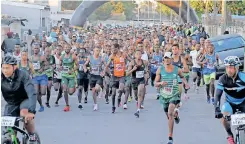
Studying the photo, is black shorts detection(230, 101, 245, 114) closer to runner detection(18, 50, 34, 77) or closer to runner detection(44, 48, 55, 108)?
runner detection(18, 50, 34, 77)

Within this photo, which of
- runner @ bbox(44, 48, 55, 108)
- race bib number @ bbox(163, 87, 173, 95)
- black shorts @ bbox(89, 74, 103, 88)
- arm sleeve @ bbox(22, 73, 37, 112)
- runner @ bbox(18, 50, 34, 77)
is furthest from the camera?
black shorts @ bbox(89, 74, 103, 88)

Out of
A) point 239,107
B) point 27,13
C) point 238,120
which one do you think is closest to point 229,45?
point 239,107

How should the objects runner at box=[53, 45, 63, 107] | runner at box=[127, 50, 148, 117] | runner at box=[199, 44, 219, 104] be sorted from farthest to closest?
runner at box=[199, 44, 219, 104] < runner at box=[53, 45, 63, 107] < runner at box=[127, 50, 148, 117]

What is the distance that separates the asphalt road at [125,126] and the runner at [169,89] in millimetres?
652

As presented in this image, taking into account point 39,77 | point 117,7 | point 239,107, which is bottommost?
point 239,107

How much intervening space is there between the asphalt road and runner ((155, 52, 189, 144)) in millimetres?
652

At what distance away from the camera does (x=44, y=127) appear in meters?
12.8

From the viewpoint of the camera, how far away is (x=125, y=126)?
12977 millimetres

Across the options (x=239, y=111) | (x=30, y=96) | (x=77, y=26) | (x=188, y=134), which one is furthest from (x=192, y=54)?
(x=77, y=26)

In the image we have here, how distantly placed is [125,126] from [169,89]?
2.37 meters

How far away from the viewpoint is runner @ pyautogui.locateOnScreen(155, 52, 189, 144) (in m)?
10.7

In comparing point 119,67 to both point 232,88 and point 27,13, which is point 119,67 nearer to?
point 232,88

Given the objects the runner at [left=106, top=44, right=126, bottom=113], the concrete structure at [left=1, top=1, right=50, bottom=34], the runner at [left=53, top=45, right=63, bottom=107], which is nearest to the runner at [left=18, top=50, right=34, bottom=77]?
the runner at [left=53, top=45, right=63, bottom=107]

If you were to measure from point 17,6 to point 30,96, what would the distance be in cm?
4664
